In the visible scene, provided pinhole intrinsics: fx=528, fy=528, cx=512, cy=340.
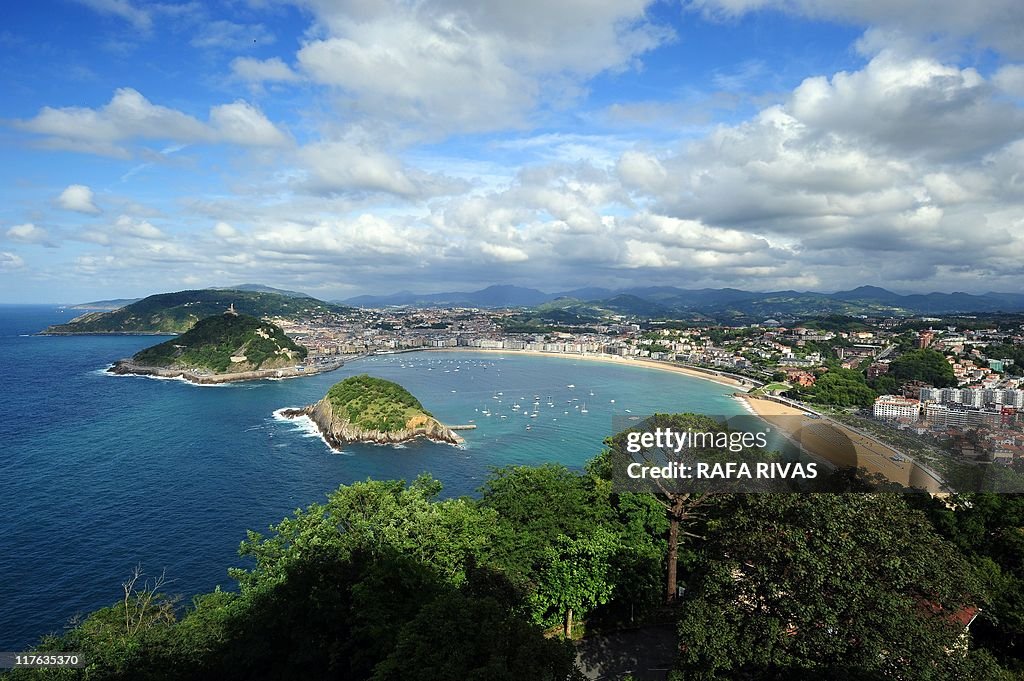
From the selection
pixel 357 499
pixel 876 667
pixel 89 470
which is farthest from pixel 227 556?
pixel 876 667

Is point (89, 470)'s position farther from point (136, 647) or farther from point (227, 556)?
point (136, 647)

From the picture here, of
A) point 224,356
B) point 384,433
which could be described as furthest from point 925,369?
point 224,356

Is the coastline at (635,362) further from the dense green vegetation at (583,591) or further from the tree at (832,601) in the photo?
the tree at (832,601)

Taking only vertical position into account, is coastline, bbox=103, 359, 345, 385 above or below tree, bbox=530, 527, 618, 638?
below

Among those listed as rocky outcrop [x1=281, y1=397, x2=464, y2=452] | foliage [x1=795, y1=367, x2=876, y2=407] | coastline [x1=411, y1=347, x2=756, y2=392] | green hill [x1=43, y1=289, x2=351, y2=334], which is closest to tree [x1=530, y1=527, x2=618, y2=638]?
rocky outcrop [x1=281, y1=397, x2=464, y2=452]

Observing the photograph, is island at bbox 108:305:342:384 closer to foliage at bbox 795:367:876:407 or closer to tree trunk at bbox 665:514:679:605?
foliage at bbox 795:367:876:407

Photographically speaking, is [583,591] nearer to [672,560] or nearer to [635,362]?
[672,560]

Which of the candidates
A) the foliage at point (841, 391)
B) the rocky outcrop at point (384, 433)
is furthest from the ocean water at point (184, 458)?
the foliage at point (841, 391)
